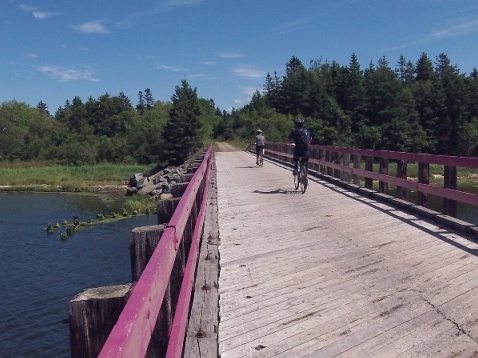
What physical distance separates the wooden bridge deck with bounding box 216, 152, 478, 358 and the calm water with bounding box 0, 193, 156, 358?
922 cm

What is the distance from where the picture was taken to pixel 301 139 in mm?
15430

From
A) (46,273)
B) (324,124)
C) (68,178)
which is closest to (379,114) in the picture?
(324,124)

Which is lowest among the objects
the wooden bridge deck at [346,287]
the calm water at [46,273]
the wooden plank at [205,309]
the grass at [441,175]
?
the grass at [441,175]

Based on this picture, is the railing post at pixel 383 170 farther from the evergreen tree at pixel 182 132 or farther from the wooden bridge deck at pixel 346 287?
the evergreen tree at pixel 182 132

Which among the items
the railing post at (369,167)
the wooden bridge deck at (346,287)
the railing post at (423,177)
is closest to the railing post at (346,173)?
the railing post at (369,167)

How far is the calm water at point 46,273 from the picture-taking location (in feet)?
55.2

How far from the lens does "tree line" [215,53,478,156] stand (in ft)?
317

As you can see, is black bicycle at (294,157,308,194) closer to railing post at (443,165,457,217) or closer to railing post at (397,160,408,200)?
railing post at (397,160,408,200)

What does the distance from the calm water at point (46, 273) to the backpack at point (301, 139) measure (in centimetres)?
869

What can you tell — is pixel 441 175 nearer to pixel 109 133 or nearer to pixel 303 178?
pixel 303 178

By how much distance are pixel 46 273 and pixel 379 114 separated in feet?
300

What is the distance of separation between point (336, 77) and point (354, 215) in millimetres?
113826

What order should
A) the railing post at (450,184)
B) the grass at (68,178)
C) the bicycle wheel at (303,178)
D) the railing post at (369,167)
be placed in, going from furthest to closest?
the grass at (68,178)
the bicycle wheel at (303,178)
the railing post at (369,167)
the railing post at (450,184)

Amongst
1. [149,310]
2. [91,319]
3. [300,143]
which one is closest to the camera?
[149,310]
